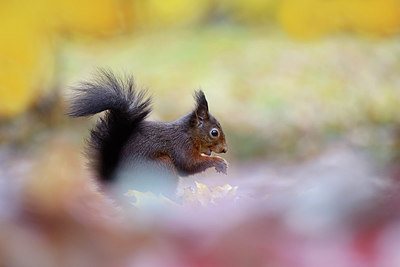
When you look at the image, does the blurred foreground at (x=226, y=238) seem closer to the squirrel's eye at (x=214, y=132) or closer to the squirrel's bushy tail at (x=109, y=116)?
the squirrel's bushy tail at (x=109, y=116)

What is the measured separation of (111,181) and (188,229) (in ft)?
2.01

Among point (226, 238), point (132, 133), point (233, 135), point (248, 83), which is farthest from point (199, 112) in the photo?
point (248, 83)

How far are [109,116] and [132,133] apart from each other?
0.04 m

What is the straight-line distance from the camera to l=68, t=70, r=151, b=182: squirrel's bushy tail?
864 mm

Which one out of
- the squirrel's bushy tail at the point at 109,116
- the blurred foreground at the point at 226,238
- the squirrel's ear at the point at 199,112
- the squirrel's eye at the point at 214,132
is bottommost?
the blurred foreground at the point at 226,238

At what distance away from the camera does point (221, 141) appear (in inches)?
39.7

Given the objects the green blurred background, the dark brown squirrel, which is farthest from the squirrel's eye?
the green blurred background

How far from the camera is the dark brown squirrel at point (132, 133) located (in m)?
0.87

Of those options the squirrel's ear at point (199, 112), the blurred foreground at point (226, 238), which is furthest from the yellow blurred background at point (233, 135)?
the squirrel's ear at point (199, 112)

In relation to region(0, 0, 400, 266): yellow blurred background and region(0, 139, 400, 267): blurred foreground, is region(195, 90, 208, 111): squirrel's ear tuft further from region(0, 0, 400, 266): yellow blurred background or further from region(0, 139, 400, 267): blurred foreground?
region(0, 139, 400, 267): blurred foreground

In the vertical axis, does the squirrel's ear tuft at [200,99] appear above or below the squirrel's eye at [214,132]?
above

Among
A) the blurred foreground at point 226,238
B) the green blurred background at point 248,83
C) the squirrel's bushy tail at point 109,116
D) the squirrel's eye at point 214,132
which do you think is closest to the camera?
the blurred foreground at point 226,238

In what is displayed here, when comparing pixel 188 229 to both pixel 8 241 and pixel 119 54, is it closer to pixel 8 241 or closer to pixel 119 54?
pixel 8 241

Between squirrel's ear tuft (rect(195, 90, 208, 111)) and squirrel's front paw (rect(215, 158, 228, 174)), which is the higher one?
squirrel's ear tuft (rect(195, 90, 208, 111))
